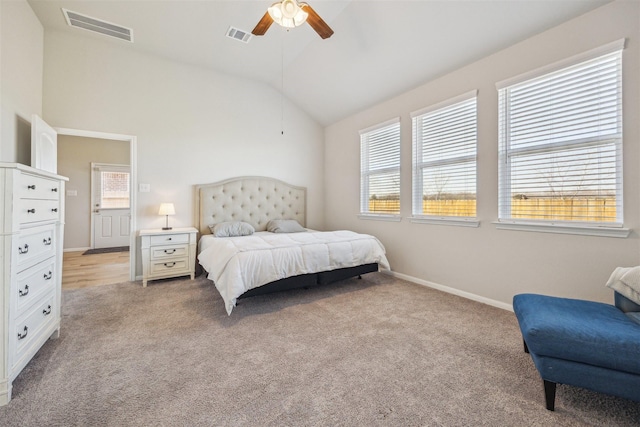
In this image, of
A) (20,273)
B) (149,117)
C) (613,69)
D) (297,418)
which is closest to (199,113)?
(149,117)

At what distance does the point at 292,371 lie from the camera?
170 cm

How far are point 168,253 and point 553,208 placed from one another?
4.37 metres

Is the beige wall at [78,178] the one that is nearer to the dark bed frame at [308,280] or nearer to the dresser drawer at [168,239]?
the dresser drawer at [168,239]

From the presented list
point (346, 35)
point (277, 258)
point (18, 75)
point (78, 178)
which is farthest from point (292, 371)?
point (78, 178)

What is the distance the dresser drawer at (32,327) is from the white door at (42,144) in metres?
1.67

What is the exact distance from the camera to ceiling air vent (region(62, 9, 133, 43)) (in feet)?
10.00

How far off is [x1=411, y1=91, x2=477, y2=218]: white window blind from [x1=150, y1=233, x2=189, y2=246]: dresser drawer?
3.22 meters

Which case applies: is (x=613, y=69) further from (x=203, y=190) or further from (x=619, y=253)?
(x=203, y=190)

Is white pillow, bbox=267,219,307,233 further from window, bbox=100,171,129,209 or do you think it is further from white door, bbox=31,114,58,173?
window, bbox=100,171,129,209

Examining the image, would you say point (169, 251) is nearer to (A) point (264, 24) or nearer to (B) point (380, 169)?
(A) point (264, 24)

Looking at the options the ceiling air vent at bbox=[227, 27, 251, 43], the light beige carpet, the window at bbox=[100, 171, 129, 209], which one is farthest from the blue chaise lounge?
the window at bbox=[100, 171, 129, 209]

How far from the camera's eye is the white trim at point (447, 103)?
115 inches

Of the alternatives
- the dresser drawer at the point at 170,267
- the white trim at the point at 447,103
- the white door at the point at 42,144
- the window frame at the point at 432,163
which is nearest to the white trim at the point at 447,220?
the window frame at the point at 432,163

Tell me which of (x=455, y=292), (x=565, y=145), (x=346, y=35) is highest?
(x=346, y=35)
